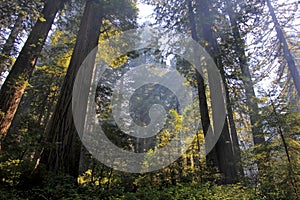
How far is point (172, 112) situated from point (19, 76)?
907cm

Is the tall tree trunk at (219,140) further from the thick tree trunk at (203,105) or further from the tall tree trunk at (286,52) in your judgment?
the tall tree trunk at (286,52)

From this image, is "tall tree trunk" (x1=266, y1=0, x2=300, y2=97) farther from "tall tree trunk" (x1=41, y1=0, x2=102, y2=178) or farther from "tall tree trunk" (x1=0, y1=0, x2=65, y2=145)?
"tall tree trunk" (x1=0, y1=0, x2=65, y2=145)

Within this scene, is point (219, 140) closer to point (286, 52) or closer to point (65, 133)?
point (286, 52)

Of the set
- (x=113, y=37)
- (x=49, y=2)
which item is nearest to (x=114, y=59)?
(x=113, y=37)

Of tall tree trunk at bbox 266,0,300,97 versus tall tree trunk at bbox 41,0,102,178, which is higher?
tall tree trunk at bbox 266,0,300,97

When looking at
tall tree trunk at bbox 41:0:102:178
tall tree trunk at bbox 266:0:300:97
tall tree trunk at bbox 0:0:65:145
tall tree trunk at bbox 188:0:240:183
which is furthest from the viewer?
tall tree trunk at bbox 266:0:300:97

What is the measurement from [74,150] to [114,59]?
6525 mm

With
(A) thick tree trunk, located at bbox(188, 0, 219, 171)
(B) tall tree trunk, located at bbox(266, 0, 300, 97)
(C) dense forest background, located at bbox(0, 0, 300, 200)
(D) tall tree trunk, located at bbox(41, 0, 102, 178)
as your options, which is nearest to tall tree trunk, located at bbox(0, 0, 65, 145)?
(C) dense forest background, located at bbox(0, 0, 300, 200)

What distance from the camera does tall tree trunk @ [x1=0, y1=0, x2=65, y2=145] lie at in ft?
17.0

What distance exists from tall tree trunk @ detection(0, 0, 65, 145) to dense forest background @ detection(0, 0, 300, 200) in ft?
0.09

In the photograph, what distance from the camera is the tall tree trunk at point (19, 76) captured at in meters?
5.18

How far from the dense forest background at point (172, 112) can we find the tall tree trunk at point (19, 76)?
0.03 metres

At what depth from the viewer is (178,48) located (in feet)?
34.8

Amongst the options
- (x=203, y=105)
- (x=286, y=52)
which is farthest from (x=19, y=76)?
(x=286, y=52)
